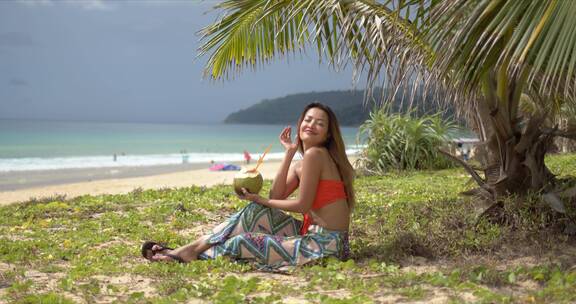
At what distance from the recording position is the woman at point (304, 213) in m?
4.68

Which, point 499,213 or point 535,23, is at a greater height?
point 535,23

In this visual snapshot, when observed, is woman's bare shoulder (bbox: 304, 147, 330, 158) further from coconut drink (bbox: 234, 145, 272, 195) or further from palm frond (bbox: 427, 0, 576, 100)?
palm frond (bbox: 427, 0, 576, 100)

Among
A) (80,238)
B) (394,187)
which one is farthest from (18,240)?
(394,187)

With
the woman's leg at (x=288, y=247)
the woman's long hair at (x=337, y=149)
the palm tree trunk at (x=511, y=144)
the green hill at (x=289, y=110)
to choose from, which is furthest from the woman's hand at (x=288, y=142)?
the green hill at (x=289, y=110)

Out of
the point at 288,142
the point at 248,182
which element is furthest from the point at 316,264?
the point at 288,142

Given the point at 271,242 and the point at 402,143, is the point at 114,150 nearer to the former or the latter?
the point at 402,143

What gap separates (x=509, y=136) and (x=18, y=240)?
4.85m

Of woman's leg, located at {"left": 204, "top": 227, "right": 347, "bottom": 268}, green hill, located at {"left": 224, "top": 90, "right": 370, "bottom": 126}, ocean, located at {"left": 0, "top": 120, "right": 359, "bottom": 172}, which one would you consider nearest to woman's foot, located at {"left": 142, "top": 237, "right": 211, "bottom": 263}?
woman's leg, located at {"left": 204, "top": 227, "right": 347, "bottom": 268}

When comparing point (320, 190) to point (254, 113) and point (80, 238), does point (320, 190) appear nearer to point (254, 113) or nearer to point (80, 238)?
point (80, 238)

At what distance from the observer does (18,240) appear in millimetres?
6047

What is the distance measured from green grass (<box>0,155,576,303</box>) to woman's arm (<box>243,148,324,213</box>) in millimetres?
481

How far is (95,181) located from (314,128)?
13.6 meters

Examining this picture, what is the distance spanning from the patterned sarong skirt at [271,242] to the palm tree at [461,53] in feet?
5.08

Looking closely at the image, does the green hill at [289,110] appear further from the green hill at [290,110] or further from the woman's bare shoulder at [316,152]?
the woman's bare shoulder at [316,152]
